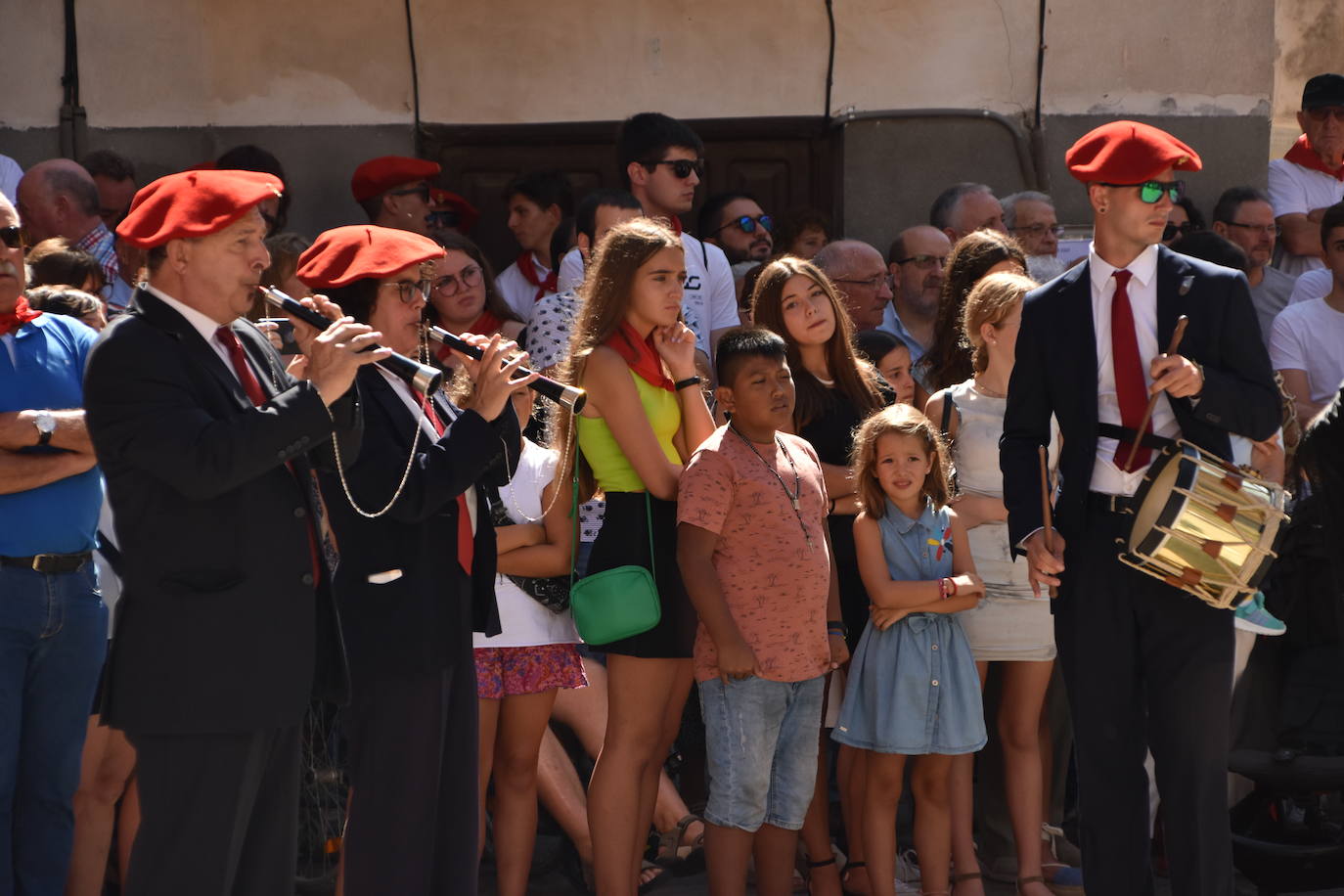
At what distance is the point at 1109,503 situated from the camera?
14.8ft

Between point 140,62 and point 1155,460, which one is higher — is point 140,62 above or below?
above

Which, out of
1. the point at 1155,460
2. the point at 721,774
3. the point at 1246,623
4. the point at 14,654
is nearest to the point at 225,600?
the point at 14,654

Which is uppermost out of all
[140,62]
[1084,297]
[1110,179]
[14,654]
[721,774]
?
[140,62]

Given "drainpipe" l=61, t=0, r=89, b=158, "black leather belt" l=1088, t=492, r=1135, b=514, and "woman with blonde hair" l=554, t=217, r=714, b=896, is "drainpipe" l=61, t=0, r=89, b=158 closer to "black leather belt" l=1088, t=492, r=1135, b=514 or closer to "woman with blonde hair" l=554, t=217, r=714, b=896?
"woman with blonde hair" l=554, t=217, r=714, b=896

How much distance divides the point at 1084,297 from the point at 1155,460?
537mm

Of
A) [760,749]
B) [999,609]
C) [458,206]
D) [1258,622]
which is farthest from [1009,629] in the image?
[458,206]

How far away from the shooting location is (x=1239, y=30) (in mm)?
8508

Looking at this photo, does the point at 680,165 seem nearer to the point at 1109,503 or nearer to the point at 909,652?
the point at 909,652

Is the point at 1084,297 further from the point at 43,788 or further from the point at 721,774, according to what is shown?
the point at 43,788

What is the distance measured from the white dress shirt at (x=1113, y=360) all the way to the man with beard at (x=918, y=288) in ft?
7.91

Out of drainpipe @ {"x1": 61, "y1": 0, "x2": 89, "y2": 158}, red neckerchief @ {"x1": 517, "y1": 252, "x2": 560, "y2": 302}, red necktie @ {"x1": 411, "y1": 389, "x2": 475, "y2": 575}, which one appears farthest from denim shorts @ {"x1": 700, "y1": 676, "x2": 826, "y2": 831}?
drainpipe @ {"x1": 61, "y1": 0, "x2": 89, "y2": 158}

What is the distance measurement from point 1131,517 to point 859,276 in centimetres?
263

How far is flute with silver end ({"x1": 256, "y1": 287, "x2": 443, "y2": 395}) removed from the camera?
153 inches

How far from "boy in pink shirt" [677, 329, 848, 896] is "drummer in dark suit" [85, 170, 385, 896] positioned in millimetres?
1486
